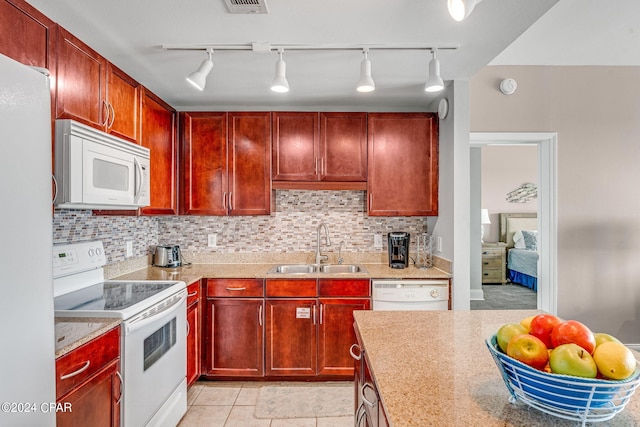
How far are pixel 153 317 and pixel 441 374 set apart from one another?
149cm

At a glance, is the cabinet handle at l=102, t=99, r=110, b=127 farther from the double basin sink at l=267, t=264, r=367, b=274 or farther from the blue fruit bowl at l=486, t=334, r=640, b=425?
the blue fruit bowl at l=486, t=334, r=640, b=425

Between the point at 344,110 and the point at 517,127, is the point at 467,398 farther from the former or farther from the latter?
the point at 517,127

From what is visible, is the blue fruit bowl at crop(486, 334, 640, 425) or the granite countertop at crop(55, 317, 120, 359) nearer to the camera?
the blue fruit bowl at crop(486, 334, 640, 425)

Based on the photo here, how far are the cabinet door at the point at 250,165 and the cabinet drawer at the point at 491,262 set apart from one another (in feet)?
15.8

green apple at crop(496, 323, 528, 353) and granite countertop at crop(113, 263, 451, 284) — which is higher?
green apple at crop(496, 323, 528, 353)

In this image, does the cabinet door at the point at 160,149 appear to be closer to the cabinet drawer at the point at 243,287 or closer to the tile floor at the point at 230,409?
the cabinet drawer at the point at 243,287

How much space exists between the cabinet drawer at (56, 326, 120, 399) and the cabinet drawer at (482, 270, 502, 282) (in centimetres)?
607

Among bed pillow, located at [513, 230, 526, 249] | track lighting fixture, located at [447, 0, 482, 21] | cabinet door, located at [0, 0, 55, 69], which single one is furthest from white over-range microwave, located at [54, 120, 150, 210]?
bed pillow, located at [513, 230, 526, 249]

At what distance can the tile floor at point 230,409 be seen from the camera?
2281 millimetres

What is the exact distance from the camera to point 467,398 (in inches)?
34.8

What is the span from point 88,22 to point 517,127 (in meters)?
3.26

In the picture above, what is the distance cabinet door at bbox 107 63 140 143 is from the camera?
2152 millimetres

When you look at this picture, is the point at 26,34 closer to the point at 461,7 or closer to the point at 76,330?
the point at 76,330

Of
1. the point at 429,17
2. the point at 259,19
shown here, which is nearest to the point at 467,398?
the point at 429,17
